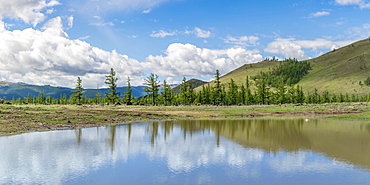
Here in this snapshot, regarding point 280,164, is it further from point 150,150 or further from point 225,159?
point 150,150

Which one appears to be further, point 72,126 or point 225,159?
point 72,126

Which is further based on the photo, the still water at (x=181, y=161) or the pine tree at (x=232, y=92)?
the pine tree at (x=232, y=92)

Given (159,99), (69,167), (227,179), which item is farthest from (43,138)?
(159,99)

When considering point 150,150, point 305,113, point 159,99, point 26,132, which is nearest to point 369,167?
point 150,150

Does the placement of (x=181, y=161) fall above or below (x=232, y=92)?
below

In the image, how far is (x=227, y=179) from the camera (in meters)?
15.0

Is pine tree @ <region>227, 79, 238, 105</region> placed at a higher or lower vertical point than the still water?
higher

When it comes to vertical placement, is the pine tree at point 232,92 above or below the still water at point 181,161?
above

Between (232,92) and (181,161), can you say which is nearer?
(181,161)

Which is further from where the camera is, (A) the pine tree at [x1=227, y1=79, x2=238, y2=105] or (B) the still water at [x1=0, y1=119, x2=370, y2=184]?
(A) the pine tree at [x1=227, y1=79, x2=238, y2=105]

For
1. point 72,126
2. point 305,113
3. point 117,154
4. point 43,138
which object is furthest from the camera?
point 305,113

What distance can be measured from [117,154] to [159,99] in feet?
434

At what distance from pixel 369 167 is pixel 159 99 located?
139 metres

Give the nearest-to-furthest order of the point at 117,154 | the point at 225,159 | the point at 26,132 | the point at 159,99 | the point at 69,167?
1. the point at 69,167
2. the point at 225,159
3. the point at 117,154
4. the point at 26,132
5. the point at 159,99
